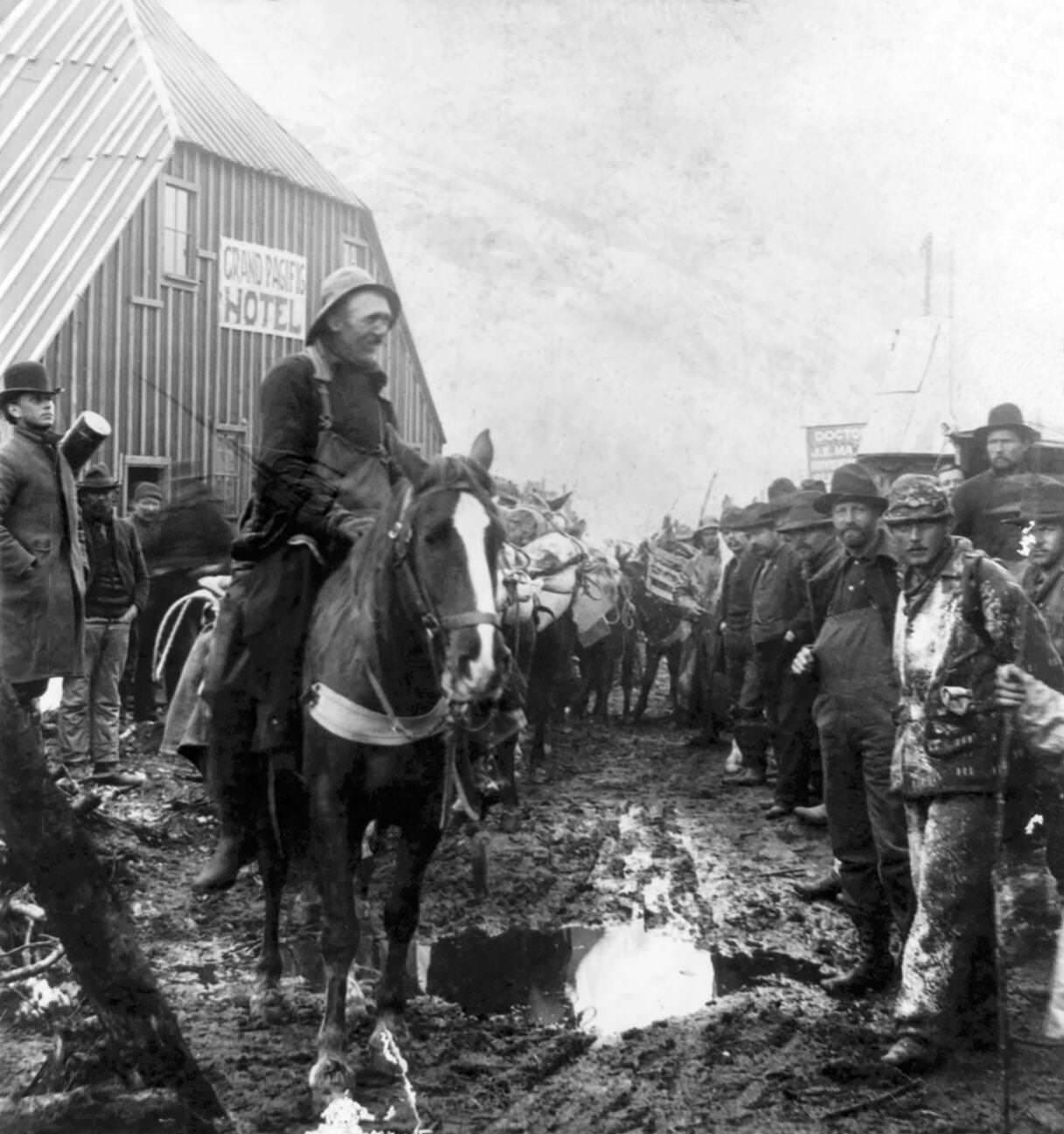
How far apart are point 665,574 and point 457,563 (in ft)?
34.9

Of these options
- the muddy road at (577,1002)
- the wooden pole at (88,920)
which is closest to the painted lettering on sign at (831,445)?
the muddy road at (577,1002)

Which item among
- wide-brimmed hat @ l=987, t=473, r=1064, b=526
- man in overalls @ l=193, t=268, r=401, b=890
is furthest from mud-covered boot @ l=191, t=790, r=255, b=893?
wide-brimmed hat @ l=987, t=473, r=1064, b=526

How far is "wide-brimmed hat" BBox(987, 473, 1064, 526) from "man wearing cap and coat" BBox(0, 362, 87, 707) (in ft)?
13.4

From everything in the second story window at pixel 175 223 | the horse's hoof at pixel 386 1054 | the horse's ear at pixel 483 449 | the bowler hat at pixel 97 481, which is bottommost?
the horse's hoof at pixel 386 1054

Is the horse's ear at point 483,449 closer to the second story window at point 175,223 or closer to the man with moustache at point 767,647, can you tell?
the second story window at point 175,223

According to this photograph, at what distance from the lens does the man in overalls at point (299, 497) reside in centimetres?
452

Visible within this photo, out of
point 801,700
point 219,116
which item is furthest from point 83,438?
point 801,700

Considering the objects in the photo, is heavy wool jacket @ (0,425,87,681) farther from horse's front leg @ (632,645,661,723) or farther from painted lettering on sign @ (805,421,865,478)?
horse's front leg @ (632,645,661,723)

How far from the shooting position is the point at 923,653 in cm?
460

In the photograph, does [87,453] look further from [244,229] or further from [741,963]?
[741,963]

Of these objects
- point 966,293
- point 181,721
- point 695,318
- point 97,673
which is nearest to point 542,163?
point 695,318

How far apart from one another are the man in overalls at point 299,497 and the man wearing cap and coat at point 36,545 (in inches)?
24.4

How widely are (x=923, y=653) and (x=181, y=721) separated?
323 cm

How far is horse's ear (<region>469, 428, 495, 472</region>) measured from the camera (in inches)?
160
